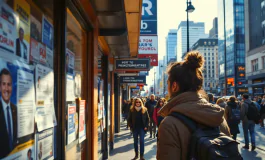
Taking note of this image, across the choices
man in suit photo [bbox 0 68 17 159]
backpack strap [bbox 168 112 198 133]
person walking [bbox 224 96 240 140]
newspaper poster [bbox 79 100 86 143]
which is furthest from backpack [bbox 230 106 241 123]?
man in suit photo [bbox 0 68 17 159]

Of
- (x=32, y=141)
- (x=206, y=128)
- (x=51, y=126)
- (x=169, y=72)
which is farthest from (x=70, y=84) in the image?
(x=206, y=128)

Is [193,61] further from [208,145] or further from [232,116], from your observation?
[232,116]

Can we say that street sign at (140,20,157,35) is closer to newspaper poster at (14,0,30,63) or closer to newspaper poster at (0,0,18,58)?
newspaper poster at (14,0,30,63)

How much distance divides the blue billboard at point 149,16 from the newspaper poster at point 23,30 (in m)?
12.7

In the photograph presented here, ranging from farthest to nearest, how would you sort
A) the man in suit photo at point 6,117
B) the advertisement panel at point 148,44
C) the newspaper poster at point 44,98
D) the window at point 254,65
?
1. the window at point 254,65
2. the advertisement panel at point 148,44
3. the newspaper poster at point 44,98
4. the man in suit photo at point 6,117

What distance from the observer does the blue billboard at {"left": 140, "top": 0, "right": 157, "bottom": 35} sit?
14.6 m

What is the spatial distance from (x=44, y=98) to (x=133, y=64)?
7.05 meters

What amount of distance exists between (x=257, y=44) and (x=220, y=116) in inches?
2415

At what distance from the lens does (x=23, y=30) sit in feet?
7.13

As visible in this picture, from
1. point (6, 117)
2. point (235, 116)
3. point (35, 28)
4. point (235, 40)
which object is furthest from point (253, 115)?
point (235, 40)

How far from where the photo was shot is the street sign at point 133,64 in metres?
9.45

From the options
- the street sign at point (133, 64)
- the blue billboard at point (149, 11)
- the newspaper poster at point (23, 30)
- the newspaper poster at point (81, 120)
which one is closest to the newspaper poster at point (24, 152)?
the newspaper poster at point (23, 30)

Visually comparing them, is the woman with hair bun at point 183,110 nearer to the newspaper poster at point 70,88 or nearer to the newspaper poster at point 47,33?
the newspaper poster at point 47,33

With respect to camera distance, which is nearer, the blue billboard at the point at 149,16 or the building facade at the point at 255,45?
the blue billboard at the point at 149,16
